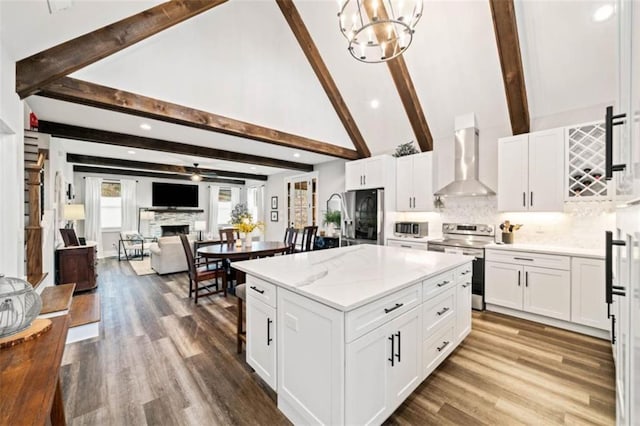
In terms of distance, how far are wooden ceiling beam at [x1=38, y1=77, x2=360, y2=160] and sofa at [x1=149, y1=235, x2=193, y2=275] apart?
9.99 ft

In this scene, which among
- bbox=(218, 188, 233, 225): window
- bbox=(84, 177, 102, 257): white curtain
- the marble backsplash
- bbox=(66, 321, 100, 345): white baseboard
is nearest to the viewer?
bbox=(66, 321, 100, 345): white baseboard

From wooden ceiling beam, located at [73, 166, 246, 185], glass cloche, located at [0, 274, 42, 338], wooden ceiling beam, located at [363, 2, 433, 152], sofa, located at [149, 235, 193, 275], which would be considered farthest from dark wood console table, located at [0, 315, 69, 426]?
wooden ceiling beam, located at [73, 166, 246, 185]

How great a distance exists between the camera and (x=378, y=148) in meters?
5.62

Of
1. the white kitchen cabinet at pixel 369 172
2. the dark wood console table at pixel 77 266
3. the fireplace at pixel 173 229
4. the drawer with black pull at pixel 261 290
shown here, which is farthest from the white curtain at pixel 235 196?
the drawer with black pull at pixel 261 290

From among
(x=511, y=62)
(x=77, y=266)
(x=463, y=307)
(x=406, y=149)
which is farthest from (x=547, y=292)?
(x=77, y=266)

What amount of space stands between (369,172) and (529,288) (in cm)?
304

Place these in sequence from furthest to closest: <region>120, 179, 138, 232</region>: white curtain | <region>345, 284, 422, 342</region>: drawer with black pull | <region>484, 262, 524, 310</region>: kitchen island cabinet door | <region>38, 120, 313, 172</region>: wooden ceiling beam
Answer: <region>120, 179, 138, 232</region>: white curtain, <region>38, 120, 313, 172</region>: wooden ceiling beam, <region>484, 262, 524, 310</region>: kitchen island cabinet door, <region>345, 284, 422, 342</region>: drawer with black pull

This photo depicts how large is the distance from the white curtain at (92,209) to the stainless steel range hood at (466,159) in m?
9.42

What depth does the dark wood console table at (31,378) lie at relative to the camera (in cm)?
77

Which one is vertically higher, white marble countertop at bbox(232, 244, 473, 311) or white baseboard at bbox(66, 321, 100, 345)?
white marble countertop at bbox(232, 244, 473, 311)

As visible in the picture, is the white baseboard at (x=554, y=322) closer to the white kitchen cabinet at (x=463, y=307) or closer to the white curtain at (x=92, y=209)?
the white kitchen cabinet at (x=463, y=307)

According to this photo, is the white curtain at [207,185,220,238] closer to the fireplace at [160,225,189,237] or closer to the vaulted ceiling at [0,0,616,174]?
the fireplace at [160,225,189,237]

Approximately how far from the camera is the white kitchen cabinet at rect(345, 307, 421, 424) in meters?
1.41

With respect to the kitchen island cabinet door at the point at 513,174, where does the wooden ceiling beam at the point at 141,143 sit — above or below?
above
